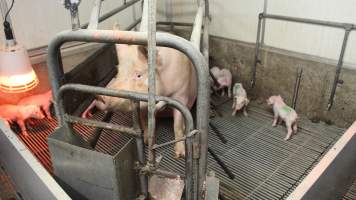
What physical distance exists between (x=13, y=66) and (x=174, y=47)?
1196 millimetres

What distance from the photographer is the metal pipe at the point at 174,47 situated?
3.93 ft

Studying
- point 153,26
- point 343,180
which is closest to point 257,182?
point 343,180

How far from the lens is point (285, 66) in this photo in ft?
9.95

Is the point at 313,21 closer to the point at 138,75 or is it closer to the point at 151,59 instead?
the point at 138,75

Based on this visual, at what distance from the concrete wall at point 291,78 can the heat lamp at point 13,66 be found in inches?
77.4

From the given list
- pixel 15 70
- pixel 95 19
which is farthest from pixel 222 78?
pixel 95 19

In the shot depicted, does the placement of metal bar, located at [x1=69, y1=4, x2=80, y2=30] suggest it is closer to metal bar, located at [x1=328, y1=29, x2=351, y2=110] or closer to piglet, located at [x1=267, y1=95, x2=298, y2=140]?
piglet, located at [x1=267, y1=95, x2=298, y2=140]

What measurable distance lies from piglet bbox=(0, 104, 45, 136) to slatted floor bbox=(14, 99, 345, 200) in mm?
155

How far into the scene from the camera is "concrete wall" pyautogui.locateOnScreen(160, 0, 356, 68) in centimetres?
262

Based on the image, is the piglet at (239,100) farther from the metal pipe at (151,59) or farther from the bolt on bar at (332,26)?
the metal pipe at (151,59)

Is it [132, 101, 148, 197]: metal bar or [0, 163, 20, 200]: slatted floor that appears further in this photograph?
[0, 163, 20, 200]: slatted floor

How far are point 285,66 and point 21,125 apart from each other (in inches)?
→ 90.3

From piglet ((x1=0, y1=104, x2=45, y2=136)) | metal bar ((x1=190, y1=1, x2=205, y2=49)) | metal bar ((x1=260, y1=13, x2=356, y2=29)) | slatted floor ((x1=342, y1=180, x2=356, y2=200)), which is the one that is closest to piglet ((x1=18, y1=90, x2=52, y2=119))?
piglet ((x1=0, y1=104, x2=45, y2=136))

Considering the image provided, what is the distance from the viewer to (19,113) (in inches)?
102
